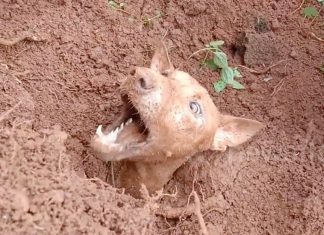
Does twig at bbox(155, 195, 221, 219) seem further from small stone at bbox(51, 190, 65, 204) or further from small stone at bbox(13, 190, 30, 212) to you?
small stone at bbox(13, 190, 30, 212)

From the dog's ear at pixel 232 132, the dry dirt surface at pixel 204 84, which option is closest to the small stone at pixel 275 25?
the dry dirt surface at pixel 204 84

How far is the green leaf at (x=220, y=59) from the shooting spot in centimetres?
514

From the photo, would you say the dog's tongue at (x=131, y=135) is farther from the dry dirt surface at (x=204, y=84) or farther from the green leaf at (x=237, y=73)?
the green leaf at (x=237, y=73)

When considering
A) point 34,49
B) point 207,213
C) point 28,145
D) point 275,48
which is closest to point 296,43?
point 275,48

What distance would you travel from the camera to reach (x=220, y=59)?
202 inches

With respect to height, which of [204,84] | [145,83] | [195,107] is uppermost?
[145,83]

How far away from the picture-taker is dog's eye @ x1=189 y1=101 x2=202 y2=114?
4.42m

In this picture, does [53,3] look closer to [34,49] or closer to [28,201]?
[34,49]

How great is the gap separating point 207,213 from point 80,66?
4.75 ft

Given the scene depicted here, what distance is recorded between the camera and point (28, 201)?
3.03m

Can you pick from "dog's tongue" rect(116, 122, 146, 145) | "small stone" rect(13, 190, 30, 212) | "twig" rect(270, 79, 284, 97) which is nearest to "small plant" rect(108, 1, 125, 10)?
"dog's tongue" rect(116, 122, 146, 145)

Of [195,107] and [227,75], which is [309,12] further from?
[195,107]

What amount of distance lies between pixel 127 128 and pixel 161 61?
0.61 metres

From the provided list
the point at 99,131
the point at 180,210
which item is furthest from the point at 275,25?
the point at 99,131
